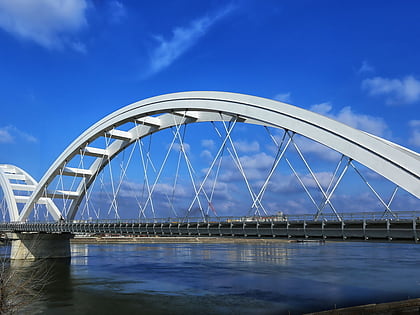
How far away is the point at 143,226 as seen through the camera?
27312 millimetres

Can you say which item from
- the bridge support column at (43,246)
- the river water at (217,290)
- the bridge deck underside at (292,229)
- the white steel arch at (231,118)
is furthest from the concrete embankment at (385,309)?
the bridge support column at (43,246)

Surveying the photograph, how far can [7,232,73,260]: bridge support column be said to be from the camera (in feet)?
148

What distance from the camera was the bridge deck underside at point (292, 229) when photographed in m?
15.1

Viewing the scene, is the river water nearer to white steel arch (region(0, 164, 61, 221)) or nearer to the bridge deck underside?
the bridge deck underside

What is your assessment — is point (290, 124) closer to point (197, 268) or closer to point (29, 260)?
point (197, 268)

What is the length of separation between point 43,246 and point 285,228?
3447 centimetres

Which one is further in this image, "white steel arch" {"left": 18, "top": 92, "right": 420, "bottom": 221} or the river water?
the river water

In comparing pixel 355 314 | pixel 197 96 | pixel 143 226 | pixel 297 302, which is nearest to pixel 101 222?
pixel 143 226

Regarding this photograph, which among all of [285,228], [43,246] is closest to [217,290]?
[285,228]

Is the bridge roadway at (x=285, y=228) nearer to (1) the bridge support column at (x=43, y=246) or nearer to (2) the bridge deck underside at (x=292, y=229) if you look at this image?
(2) the bridge deck underside at (x=292, y=229)

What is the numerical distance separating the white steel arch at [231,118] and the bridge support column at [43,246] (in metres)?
4.44

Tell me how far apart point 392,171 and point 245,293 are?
11895mm

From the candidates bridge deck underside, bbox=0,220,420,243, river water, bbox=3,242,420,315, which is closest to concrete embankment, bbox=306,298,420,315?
river water, bbox=3,242,420,315

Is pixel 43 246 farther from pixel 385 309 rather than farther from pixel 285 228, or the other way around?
pixel 385 309
